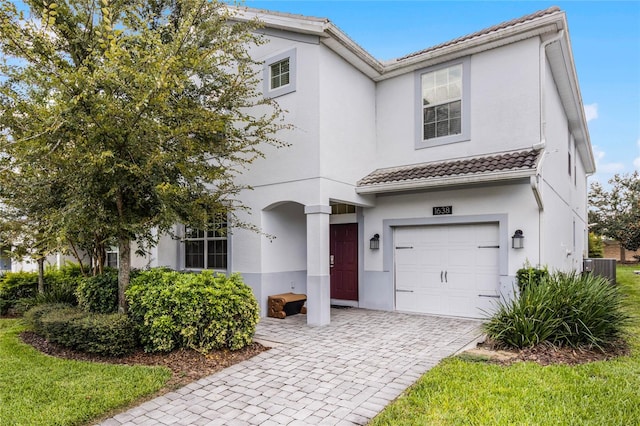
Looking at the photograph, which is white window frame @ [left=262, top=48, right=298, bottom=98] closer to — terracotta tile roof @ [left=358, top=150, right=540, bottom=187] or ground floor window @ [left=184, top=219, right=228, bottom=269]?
terracotta tile roof @ [left=358, top=150, right=540, bottom=187]

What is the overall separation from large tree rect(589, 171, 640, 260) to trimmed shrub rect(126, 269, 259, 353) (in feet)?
100

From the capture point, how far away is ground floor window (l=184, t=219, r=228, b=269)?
11469mm

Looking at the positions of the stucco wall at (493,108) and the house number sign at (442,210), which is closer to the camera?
the stucco wall at (493,108)

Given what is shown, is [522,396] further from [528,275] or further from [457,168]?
[457,168]

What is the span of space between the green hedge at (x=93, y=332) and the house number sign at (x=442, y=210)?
7.15 m

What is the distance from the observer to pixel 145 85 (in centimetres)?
618

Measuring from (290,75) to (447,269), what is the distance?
247 inches

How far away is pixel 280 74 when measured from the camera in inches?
404

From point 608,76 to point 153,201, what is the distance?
64.1 feet

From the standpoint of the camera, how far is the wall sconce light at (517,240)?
8545 mm

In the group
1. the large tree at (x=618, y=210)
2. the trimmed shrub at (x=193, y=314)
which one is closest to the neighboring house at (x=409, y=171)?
the trimmed shrub at (x=193, y=314)

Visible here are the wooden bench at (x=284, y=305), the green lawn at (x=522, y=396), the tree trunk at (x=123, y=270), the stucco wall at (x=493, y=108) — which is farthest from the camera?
the wooden bench at (x=284, y=305)

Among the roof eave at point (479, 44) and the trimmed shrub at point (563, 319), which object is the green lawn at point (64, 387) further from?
the roof eave at point (479, 44)

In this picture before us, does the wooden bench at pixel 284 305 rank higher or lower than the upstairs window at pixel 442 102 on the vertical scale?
lower
